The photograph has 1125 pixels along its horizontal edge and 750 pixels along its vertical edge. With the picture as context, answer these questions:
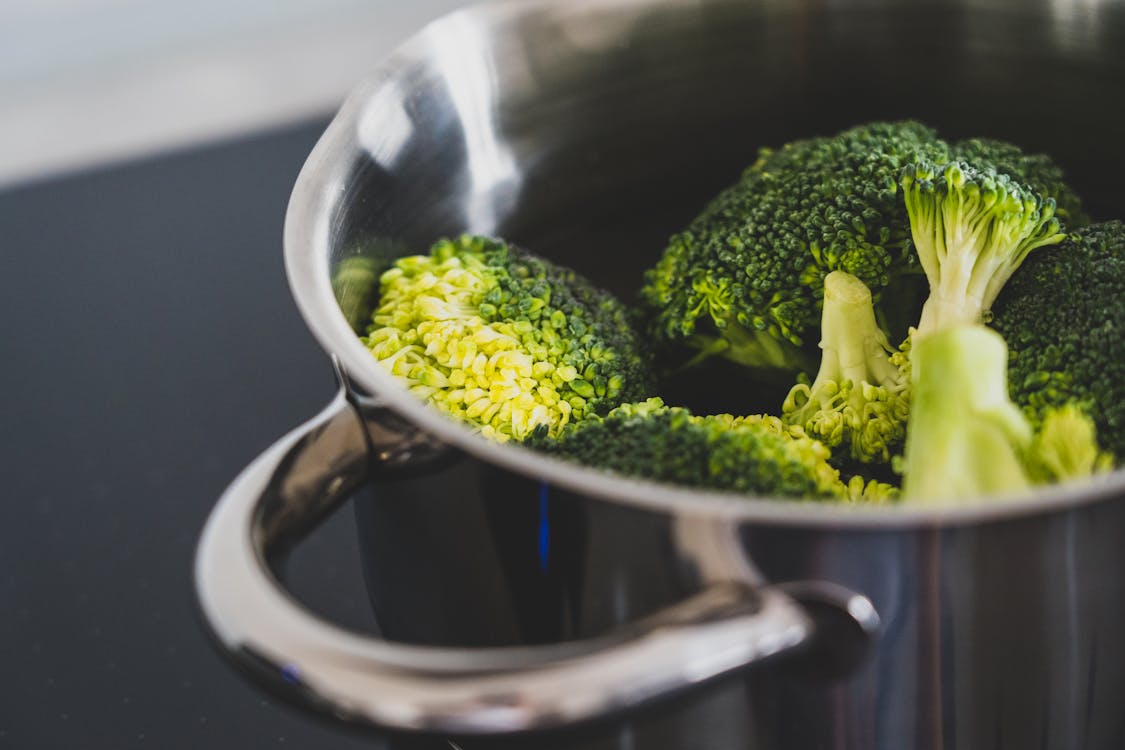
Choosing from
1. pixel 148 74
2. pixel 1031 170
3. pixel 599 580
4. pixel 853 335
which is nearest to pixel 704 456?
pixel 599 580

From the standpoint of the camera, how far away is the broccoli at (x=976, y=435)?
60cm

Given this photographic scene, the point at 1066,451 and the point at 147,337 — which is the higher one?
the point at 1066,451

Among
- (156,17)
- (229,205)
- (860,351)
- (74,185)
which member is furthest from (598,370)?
(156,17)

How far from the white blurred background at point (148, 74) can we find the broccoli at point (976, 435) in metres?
1.11

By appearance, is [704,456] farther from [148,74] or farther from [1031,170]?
[148,74]

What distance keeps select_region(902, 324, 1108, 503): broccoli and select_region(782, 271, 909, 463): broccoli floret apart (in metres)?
0.12

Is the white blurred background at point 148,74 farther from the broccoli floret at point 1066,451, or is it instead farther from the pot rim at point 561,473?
the broccoli floret at point 1066,451

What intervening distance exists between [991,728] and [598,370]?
0.35 metres

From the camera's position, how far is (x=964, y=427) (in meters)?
0.61

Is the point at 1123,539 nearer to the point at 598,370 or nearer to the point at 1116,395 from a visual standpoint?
the point at 1116,395

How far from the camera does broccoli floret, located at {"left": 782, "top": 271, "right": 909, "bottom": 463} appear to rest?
0.75 meters

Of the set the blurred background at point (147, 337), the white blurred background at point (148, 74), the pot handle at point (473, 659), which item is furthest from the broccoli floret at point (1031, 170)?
the white blurred background at point (148, 74)

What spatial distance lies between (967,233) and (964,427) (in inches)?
7.6

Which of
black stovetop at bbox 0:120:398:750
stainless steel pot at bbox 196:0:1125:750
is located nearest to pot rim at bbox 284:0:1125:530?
stainless steel pot at bbox 196:0:1125:750
